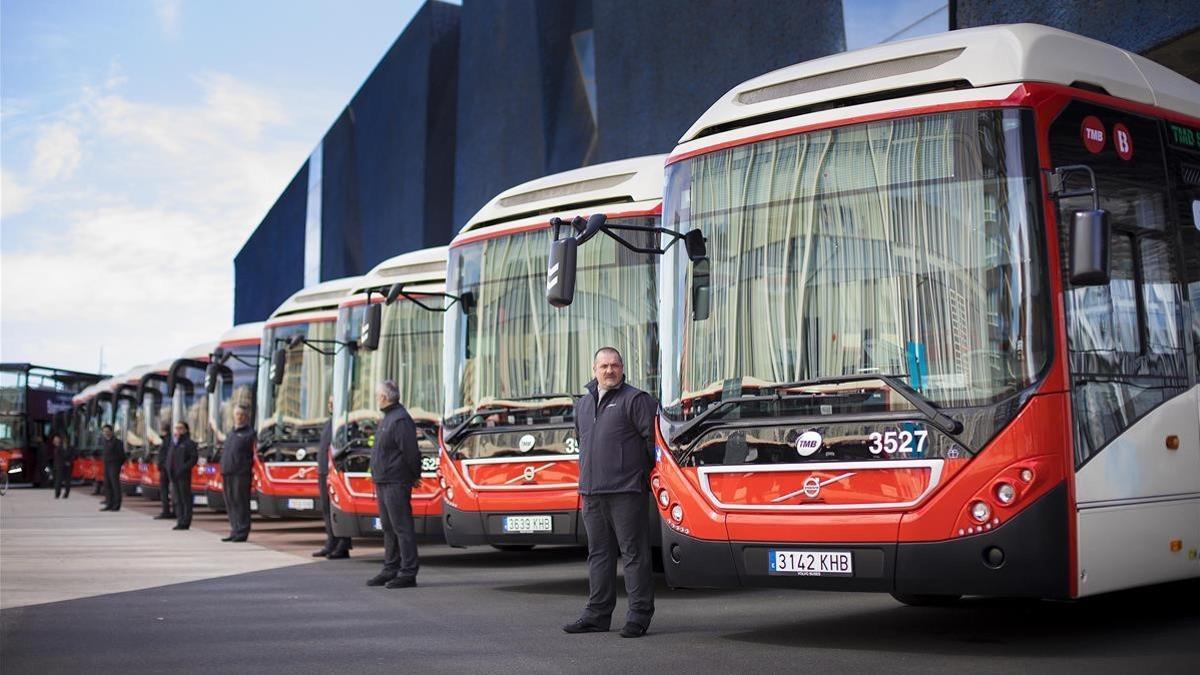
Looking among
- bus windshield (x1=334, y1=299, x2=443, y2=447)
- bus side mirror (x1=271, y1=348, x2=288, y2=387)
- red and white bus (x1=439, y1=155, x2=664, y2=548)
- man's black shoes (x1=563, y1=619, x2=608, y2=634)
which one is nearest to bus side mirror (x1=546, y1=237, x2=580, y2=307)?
man's black shoes (x1=563, y1=619, x2=608, y2=634)

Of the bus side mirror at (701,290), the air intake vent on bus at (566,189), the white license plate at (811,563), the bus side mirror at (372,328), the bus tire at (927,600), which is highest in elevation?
the air intake vent on bus at (566,189)

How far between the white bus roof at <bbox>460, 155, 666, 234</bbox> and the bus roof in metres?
2.60

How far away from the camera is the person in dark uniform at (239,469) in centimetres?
1984

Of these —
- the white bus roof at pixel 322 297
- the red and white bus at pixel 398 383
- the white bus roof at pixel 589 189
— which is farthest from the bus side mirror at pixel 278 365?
the white bus roof at pixel 589 189

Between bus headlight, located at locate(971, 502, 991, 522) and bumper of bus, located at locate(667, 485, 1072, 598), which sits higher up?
bus headlight, located at locate(971, 502, 991, 522)

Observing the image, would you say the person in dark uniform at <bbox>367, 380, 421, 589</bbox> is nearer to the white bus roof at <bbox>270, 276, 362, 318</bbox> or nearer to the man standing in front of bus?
the man standing in front of bus

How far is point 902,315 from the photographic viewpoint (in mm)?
7902

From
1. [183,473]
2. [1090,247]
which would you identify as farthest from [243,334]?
[1090,247]

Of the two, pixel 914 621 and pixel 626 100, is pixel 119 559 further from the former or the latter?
pixel 626 100

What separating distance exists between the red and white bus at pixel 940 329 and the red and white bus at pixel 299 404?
10944 mm

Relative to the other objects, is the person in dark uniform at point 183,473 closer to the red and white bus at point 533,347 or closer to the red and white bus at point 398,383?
the red and white bus at point 398,383

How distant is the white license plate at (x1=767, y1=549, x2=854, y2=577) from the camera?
311 inches

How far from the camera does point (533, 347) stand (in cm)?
1203

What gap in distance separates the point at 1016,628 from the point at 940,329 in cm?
239
